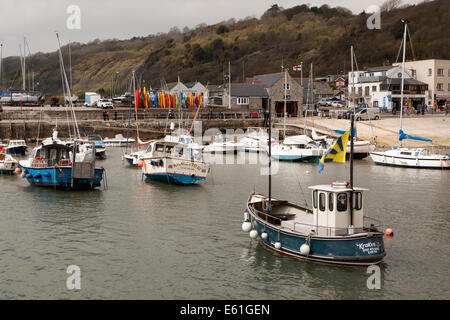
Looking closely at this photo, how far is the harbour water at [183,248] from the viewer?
1858 centimetres

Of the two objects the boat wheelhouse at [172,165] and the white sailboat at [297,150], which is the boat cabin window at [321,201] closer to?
the boat wheelhouse at [172,165]

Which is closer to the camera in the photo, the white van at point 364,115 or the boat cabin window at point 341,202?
the boat cabin window at point 341,202

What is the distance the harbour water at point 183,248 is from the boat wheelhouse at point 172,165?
129cm

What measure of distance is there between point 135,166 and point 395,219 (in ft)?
95.0

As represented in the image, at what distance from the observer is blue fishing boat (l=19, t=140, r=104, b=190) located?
3656cm

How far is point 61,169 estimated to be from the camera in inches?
1441

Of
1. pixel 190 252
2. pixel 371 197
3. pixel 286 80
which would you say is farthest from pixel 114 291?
pixel 286 80

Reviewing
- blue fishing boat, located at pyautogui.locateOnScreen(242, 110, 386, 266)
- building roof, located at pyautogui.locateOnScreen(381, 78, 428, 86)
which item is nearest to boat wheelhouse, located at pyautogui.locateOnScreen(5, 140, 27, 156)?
blue fishing boat, located at pyautogui.locateOnScreen(242, 110, 386, 266)

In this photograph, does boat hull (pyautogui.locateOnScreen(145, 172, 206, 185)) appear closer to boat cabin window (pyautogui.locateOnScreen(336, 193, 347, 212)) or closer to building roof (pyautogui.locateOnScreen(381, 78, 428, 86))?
boat cabin window (pyautogui.locateOnScreen(336, 193, 347, 212))

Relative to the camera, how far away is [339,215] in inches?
805

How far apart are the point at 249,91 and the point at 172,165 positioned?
2186 inches

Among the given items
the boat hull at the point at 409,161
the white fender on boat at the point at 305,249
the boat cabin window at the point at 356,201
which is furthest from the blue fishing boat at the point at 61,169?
the boat hull at the point at 409,161

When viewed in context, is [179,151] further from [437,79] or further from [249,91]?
[437,79]
